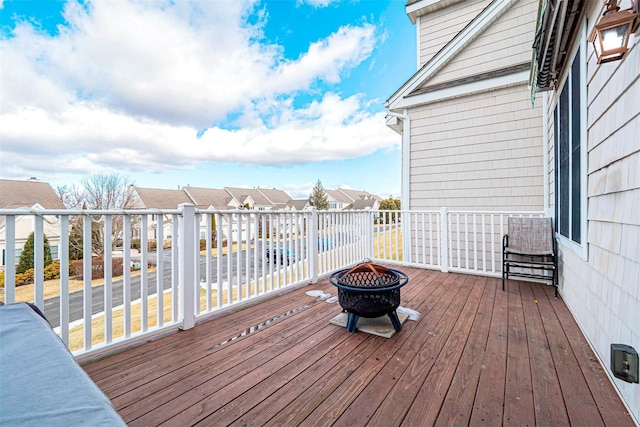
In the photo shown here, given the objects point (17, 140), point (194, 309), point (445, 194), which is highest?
point (17, 140)

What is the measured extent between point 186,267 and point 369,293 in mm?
1586

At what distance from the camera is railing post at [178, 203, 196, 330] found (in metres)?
2.42

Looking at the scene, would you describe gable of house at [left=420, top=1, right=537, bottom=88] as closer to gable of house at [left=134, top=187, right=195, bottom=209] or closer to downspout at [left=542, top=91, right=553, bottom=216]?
downspout at [left=542, top=91, right=553, bottom=216]

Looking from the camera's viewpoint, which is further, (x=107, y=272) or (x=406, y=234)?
(x=406, y=234)

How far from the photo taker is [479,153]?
514cm

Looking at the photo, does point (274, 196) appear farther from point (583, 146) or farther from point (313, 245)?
point (583, 146)

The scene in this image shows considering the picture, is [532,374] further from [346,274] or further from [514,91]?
[514,91]

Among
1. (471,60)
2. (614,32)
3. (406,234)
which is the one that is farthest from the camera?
(406,234)

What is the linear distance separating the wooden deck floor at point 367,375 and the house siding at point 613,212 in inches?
9.9

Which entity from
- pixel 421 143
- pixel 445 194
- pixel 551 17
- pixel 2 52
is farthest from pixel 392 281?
pixel 2 52

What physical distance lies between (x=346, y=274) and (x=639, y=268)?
5.92ft

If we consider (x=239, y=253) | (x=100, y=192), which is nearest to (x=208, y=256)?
(x=239, y=253)

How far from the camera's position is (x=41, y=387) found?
71 centimetres

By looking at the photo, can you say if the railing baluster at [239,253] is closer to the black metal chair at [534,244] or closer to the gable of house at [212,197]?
the black metal chair at [534,244]
